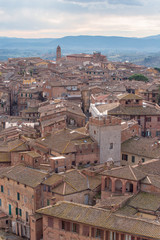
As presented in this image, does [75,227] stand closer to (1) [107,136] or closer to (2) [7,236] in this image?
(2) [7,236]

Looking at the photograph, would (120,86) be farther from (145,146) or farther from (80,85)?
(145,146)

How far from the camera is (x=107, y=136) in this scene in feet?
179

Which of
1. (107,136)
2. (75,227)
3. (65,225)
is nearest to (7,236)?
(65,225)

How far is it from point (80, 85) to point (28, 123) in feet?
99.8

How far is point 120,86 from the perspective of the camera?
327 ft

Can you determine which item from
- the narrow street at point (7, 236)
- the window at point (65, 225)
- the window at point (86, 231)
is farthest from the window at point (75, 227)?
the narrow street at point (7, 236)

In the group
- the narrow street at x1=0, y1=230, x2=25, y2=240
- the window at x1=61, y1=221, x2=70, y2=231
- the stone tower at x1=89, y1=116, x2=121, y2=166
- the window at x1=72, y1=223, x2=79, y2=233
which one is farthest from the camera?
the stone tower at x1=89, y1=116, x2=121, y2=166

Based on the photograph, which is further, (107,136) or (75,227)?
(107,136)

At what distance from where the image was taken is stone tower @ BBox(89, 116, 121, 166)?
54.0 meters

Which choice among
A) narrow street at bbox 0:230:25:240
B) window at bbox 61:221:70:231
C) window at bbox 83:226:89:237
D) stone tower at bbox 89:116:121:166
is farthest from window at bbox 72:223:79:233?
stone tower at bbox 89:116:121:166

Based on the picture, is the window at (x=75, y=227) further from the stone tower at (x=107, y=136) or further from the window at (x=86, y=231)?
the stone tower at (x=107, y=136)

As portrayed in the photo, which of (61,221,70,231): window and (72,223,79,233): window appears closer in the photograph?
(72,223,79,233): window

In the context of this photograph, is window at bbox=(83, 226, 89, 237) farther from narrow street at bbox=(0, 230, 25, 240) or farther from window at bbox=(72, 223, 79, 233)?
narrow street at bbox=(0, 230, 25, 240)

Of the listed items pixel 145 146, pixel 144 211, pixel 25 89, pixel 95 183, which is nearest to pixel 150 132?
pixel 145 146
